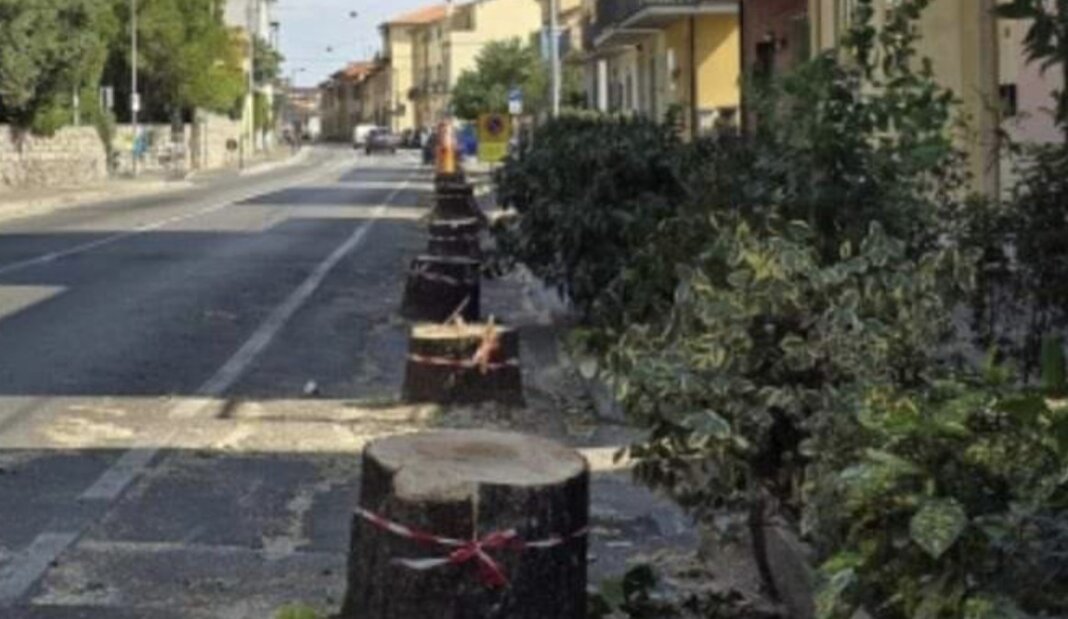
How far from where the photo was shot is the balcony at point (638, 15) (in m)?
39.6

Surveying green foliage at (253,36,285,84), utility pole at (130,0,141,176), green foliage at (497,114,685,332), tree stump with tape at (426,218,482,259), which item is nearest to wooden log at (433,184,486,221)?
tree stump with tape at (426,218,482,259)

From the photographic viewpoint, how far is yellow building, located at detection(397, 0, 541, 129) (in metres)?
142

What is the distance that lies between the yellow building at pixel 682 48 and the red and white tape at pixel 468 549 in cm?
2879

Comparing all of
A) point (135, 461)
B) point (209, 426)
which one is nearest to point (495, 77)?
point (209, 426)

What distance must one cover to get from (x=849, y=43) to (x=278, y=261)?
19.4 meters

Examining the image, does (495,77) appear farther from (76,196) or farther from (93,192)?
(76,196)

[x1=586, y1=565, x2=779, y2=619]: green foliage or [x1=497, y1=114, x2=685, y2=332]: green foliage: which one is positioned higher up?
[x1=497, y1=114, x2=685, y2=332]: green foliage

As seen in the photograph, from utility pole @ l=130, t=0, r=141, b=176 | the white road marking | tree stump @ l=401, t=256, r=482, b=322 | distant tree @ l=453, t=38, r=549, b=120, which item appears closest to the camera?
the white road marking

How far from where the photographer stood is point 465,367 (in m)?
12.1

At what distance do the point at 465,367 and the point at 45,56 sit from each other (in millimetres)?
46060

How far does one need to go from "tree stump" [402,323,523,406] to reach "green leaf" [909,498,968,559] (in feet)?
25.9

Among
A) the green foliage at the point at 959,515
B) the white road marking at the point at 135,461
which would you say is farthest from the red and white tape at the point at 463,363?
the green foliage at the point at 959,515

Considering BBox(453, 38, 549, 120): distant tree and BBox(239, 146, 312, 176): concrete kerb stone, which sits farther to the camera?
BBox(453, 38, 549, 120): distant tree

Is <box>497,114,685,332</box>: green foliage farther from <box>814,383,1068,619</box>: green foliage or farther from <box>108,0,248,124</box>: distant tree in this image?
<box>108,0,248,124</box>: distant tree
